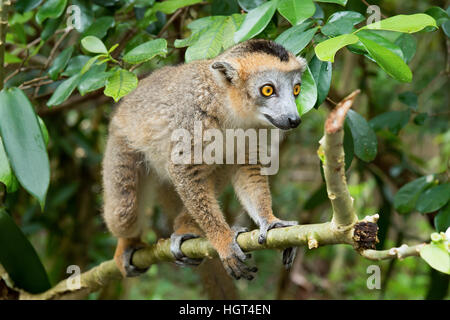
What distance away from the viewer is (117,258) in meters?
4.49

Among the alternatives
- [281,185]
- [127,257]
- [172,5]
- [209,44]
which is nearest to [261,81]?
[209,44]

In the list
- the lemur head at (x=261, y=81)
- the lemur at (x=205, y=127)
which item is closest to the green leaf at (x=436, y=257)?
the lemur at (x=205, y=127)

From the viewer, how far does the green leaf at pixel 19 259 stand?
13.0ft

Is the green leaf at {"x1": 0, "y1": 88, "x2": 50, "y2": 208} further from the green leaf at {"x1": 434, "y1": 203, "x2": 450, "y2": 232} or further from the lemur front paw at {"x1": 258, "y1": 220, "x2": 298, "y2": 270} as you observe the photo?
the green leaf at {"x1": 434, "y1": 203, "x2": 450, "y2": 232}

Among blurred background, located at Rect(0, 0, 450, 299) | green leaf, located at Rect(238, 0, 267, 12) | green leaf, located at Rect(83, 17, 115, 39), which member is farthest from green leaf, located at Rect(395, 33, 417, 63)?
green leaf, located at Rect(83, 17, 115, 39)

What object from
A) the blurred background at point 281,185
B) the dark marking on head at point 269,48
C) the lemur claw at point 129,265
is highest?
the dark marking on head at point 269,48

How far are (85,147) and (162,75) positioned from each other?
290cm

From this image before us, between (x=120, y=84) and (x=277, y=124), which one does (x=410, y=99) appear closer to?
(x=277, y=124)

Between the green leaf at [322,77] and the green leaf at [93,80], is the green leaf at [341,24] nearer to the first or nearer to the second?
the green leaf at [322,77]

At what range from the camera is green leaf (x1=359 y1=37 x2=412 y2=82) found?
8.79ft

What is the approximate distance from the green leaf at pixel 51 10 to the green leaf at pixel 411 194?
314 centimetres

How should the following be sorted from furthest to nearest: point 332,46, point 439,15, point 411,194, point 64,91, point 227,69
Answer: point 411,194
point 227,69
point 64,91
point 439,15
point 332,46

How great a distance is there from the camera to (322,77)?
3.09 meters

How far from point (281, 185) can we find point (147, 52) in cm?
694
